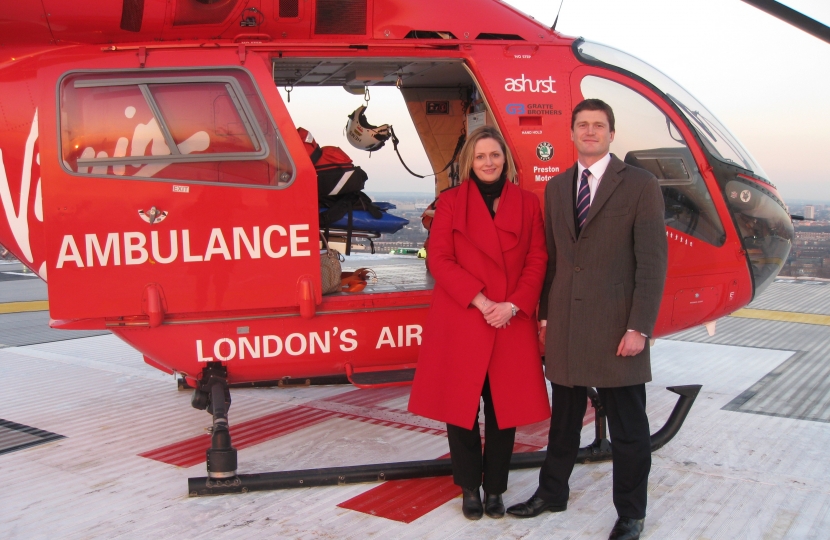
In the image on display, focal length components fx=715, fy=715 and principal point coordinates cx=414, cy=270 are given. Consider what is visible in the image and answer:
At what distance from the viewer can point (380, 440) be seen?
431 centimetres

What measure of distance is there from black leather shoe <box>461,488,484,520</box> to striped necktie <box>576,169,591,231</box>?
1272 millimetres

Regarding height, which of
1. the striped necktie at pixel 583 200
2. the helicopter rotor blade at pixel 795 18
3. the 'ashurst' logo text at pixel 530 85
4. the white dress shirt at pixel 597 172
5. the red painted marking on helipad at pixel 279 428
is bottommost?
the red painted marking on helipad at pixel 279 428

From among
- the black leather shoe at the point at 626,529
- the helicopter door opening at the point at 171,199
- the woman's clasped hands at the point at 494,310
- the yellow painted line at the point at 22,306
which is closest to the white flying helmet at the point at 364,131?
the helicopter door opening at the point at 171,199

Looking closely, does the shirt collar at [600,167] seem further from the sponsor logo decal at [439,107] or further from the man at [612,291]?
the sponsor logo decal at [439,107]

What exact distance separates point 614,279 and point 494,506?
45.6 inches

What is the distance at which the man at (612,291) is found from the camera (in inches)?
113

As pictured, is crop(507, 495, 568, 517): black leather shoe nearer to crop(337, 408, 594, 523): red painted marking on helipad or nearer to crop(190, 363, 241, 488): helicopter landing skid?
crop(337, 408, 594, 523): red painted marking on helipad

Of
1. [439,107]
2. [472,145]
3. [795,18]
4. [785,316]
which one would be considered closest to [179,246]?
[472,145]

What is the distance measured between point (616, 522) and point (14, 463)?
127 inches

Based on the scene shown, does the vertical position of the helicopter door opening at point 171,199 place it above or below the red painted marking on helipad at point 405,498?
above

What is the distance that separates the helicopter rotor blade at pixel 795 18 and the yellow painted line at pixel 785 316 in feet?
16.3

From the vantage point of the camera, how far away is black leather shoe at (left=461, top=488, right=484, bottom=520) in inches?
125

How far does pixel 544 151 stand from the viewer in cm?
418

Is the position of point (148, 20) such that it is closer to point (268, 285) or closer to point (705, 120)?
point (268, 285)
